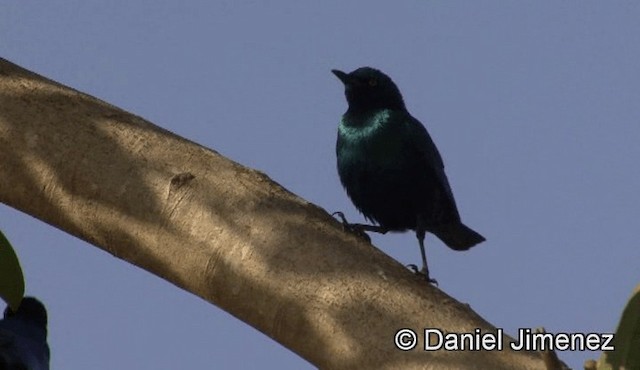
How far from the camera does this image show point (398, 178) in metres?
5.83

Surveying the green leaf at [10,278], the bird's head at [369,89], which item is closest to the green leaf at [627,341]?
the green leaf at [10,278]

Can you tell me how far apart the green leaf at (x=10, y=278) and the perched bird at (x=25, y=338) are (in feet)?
0.32

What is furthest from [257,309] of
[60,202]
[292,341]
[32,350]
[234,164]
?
[32,350]

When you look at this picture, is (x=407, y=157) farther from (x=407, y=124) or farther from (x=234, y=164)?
(x=234, y=164)

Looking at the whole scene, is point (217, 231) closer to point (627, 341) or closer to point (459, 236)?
point (627, 341)

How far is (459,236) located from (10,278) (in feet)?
10.5

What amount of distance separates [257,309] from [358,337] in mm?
301

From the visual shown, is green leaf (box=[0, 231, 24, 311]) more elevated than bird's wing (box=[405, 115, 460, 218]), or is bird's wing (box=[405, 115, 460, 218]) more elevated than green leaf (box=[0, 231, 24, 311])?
bird's wing (box=[405, 115, 460, 218])

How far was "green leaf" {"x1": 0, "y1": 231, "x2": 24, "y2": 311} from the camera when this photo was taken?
3250 millimetres

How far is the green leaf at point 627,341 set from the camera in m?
2.45

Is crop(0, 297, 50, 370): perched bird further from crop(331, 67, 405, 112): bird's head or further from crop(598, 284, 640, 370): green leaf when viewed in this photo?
crop(331, 67, 405, 112): bird's head

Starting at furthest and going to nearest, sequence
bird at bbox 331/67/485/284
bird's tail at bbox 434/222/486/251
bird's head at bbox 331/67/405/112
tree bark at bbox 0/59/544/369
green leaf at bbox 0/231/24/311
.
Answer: bird's head at bbox 331/67/405/112
bird's tail at bbox 434/222/486/251
bird at bbox 331/67/485/284
green leaf at bbox 0/231/24/311
tree bark at bbox 0/59/544/369

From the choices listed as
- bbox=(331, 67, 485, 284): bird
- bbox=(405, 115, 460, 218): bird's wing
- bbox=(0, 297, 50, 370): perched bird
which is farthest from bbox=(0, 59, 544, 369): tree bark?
bbox=(405, 115, 460, 218): bird's wing

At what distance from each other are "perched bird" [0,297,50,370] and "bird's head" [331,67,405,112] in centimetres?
264
